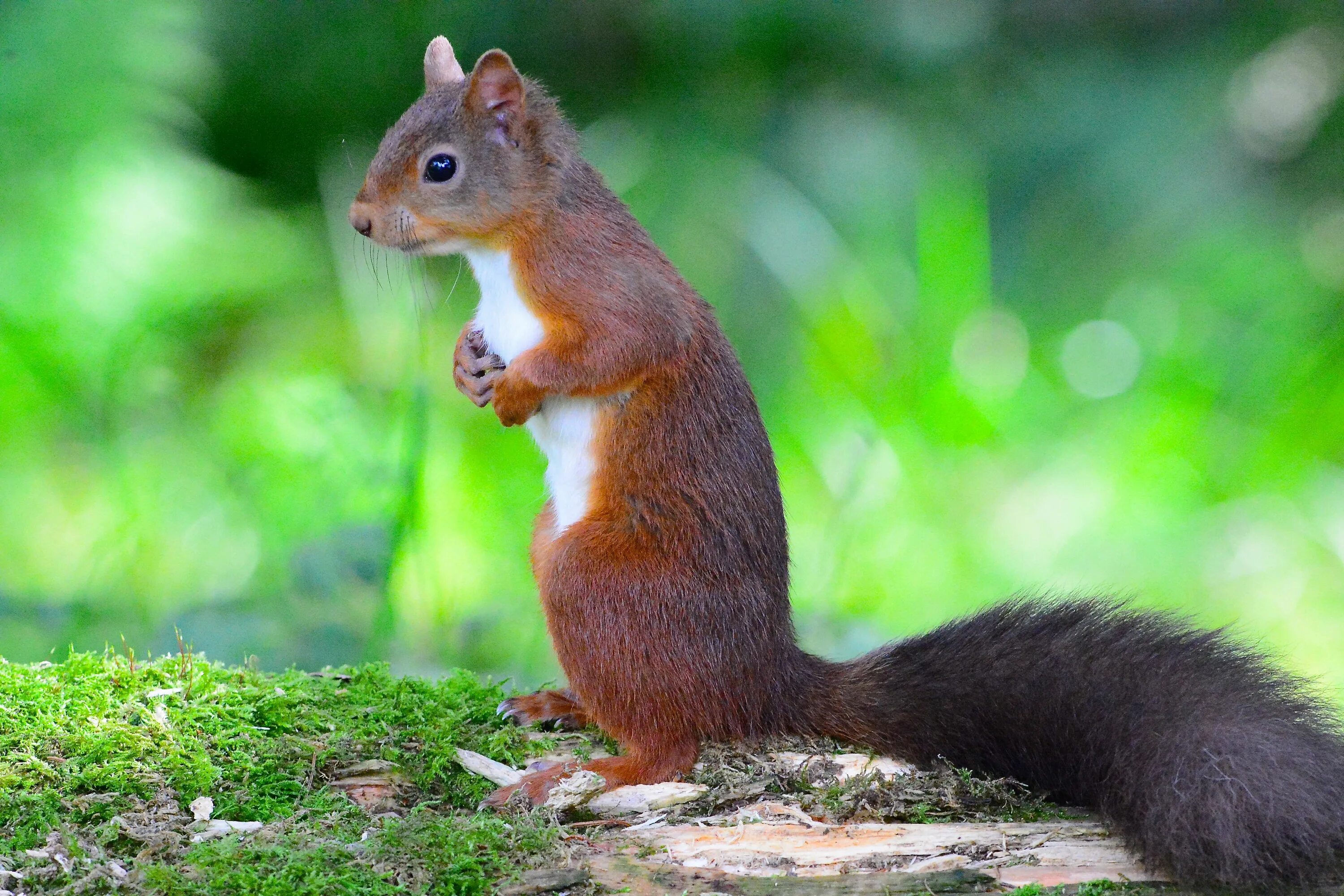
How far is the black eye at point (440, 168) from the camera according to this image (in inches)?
99.0

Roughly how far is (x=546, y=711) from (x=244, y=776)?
0.63 meters

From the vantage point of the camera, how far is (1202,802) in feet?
6.02

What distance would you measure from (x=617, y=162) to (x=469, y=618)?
1.73 m

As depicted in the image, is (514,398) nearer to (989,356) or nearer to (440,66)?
(440,66)

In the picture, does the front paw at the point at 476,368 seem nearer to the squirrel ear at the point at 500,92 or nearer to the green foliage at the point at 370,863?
the squirrel ear at the point at 500,92

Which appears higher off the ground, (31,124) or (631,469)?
(31,124)

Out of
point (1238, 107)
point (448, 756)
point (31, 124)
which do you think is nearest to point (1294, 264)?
point (1238, 107)

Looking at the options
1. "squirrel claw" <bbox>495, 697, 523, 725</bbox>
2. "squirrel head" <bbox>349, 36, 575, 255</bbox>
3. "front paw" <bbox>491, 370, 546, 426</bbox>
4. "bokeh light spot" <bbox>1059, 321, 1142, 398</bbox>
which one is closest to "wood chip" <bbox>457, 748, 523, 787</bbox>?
"squirrel claw" <bbox>495, 697, 523, 725</bbox>

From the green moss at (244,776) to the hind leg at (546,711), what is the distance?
38 mm

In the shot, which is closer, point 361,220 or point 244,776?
point 244,776

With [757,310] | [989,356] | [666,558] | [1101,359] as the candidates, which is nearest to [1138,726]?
[666,558]

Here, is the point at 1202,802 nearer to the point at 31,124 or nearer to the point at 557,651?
the point at 557,651

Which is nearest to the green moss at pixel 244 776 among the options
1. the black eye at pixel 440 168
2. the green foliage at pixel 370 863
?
the green foliage at pixel 370 863

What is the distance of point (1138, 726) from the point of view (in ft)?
6.81
